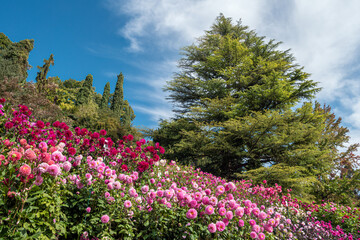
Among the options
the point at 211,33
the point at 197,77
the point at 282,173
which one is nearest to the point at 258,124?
the point at 282,173

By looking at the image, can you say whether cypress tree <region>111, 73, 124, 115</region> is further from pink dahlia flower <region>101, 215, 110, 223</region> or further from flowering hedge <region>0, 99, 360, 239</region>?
pink dahlia flower <region>101, 215, 110, 223</region>

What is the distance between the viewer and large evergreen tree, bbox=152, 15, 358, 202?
9.75m

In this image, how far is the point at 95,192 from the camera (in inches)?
101

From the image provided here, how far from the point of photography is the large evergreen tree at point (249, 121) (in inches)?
384

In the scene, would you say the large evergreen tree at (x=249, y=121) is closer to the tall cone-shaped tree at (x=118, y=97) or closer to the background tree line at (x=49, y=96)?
the background tree line at (x=49, y=96)

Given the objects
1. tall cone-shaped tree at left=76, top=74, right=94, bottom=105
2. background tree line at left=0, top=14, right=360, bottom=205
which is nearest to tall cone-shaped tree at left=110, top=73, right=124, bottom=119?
tall cone-shaped tree at left=76, top=74, right=94, bottom=105

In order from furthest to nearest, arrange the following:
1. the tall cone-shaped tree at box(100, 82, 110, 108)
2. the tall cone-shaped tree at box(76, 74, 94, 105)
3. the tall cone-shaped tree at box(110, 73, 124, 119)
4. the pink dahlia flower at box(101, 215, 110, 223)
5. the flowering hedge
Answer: the tall cone-shaped tree at box(100, 82, 110, 108) < the tall cone-shaped tree at box(110, 73, 124, 119) < the tall cone-shaped tree at box(76, 74, 94, 105) < the pink dahlia flower at box(101, 215, 110, 223) < the flowering hedge

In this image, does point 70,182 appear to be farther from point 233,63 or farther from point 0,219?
point 233,63

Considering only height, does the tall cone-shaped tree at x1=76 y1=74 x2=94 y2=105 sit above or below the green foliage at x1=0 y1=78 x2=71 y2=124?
above

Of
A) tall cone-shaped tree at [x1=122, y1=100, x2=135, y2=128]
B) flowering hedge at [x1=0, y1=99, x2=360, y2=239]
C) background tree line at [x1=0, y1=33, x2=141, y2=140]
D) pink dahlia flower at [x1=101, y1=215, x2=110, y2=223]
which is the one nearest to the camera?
flowering hedge at [x1=0, y1=99, x2=360, y2=239]

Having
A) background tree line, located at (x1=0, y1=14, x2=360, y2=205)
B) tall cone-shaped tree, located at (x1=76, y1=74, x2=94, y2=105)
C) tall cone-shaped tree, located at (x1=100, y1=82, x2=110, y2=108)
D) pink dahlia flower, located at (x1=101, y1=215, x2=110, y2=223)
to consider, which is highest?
tall cone-shaped tree, located at (x1=100, y1=82, x2=110, y2=108)

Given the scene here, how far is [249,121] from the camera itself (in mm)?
9680

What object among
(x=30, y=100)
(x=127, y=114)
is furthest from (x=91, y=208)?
(x=127, y=114)

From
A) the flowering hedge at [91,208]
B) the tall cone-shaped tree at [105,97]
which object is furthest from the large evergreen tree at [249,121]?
the tall cone-shaped tree at [105,97]
